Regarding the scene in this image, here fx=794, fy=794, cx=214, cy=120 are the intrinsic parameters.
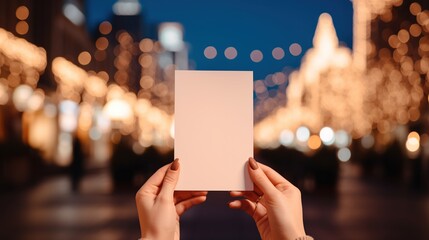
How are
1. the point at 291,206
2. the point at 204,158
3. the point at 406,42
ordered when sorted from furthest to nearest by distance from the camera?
1. the point at 406,42
2. the point at 291,206
3. the point at 204,158

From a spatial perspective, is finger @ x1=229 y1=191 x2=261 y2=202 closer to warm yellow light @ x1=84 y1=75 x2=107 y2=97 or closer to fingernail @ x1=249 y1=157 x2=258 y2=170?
fingernail @ x1=249 y1=157 x2=258 y2=170

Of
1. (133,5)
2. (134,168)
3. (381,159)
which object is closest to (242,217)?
(134,168)

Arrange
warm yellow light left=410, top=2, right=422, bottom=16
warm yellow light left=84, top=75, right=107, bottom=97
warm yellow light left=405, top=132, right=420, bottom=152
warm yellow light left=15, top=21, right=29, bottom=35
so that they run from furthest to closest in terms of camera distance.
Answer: warm yellow light left=84, top=75, right=107, bottom=97
warm yellow light left=15, top=21, right=29, bottom=35
warm yellow light left=410, top=2, right=422, bottom=16
warm yellow light left=405, top=132, right=420, bottom=152

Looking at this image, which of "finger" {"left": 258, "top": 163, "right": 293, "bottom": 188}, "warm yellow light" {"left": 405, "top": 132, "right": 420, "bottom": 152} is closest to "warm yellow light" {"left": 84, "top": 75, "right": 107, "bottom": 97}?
"warm yellow light" {"left": 405, "top": 132, "right": 420, "bottom": 152}

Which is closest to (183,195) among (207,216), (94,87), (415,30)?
(207,216)

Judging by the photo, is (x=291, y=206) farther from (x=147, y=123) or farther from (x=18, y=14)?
(x=147, y=123)
